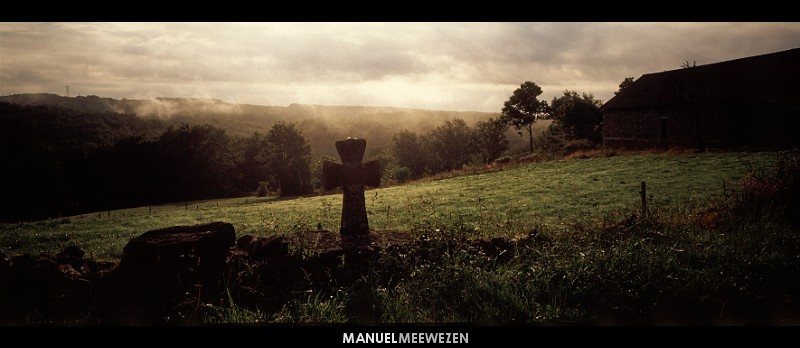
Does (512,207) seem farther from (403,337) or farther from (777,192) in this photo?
(403,337)

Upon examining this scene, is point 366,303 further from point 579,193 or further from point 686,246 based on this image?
point 579,193

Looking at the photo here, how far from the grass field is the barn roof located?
8.69 m

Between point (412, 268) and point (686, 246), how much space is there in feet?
11.8

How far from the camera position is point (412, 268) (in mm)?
5023

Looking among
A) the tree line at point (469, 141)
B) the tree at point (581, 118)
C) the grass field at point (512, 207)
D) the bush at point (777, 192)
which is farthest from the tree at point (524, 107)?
the bush at point (777, 192)

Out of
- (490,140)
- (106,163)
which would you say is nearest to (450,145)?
(490,140)

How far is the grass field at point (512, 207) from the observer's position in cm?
995

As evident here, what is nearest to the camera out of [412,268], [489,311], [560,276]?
[489,311]

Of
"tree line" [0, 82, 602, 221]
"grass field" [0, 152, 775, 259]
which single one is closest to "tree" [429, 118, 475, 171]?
"tree line" [0, 82, 602, 221]

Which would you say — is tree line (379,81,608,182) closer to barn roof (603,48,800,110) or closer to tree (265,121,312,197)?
tree (265,121,312,197)

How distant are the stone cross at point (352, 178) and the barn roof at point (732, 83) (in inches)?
1276

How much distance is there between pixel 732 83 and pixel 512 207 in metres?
27.9

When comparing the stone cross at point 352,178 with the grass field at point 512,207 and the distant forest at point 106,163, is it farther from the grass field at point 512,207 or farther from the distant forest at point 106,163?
the distant forest at point 106,163
